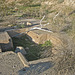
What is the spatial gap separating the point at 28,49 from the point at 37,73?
3.44 m

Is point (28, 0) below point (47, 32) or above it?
above

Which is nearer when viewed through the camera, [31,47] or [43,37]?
[31,47]

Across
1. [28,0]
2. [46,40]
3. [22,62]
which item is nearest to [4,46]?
[22,62]

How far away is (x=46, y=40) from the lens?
9.94 m

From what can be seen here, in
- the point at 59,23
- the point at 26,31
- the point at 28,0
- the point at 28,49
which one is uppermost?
the point at 28,0

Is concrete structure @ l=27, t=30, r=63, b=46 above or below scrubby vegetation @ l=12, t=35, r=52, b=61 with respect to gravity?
above

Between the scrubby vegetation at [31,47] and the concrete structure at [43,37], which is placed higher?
the concrete structure at [43,37]

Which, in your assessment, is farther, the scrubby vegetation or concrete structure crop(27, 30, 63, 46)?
concrete structure crop(27, 30, 63, 46)

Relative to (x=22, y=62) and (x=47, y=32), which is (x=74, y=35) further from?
(x=47, y=32)

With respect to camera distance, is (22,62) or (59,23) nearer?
(22,62)

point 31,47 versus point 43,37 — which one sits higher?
point 43,37

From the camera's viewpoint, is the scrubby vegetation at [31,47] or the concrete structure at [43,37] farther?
the concrete structure at [43,37]

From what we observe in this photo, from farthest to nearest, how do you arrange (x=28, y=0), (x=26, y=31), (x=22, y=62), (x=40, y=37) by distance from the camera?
(x=28, y=0), (x=26, y=31), (x=40, y=37), (x=22, y=62)

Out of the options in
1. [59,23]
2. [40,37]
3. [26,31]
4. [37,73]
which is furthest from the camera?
[26,31]
